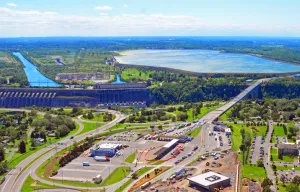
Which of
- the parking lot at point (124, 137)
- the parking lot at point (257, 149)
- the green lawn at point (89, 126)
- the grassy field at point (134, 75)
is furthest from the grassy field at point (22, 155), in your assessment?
the grassy field at point (134, 75)

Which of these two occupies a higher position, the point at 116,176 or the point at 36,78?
the point at 36,78

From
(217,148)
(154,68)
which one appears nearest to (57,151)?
(217,148)

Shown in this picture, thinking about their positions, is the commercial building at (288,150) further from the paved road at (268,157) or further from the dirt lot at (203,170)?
the dirt lot at (203,170)

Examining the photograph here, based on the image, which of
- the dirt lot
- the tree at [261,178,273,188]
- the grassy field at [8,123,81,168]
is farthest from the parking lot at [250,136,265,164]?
the grassy field at [8,123,81,168]

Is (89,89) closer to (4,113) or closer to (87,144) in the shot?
(4,113)

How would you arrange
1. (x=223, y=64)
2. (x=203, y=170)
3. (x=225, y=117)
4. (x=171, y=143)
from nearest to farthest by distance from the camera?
(x=203, y=170) → (x=171, y=143) → (x=225, y=117) → (x=223, y=64)

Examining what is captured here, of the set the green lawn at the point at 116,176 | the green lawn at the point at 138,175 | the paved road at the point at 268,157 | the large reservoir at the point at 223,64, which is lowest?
the green lawn at the point at 116,176

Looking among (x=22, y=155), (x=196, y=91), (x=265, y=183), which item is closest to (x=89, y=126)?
(x=22, y=155)

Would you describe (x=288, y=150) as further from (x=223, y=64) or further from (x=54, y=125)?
(x=223, y=64)
